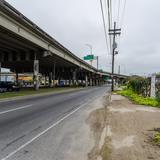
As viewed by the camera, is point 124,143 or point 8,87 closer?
point 124,143

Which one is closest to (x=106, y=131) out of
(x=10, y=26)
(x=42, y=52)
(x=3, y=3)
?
(x=3, y=3)

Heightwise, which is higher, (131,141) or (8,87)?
(8,87)

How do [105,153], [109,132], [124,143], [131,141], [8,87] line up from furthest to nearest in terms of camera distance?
1. [8,87]
2. [109,132]
3. [131,141]
4. [124,143]
5. [105,153]

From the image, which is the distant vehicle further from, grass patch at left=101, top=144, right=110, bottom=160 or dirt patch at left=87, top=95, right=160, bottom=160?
grass patch at left=101, top=144, right=110, bottom=160

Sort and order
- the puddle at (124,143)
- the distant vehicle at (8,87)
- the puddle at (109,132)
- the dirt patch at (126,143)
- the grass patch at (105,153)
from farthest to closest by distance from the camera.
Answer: the distant vehicle at (8,87) < the puddle at (109,132) < the puddle at (124,143) < the dirt patch at (126,143) < the grass patch at (105,153)

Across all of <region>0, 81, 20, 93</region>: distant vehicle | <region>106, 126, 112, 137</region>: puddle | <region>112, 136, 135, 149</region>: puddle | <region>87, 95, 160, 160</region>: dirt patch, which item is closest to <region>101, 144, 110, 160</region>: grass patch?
<region>87, 95, 160, 160</region>: dirt patch

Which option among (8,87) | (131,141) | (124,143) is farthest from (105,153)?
(8,87)

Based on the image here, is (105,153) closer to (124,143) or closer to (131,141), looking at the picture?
(124,143)

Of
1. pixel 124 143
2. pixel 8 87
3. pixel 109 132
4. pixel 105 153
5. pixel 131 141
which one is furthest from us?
pixel 8 87

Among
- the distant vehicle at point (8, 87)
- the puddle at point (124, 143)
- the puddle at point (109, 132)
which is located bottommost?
the puddle at point (109, 132)

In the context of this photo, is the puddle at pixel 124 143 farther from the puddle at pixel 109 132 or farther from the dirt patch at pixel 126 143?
the puddle at pixel 109 132

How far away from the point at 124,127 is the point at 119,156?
165 inches

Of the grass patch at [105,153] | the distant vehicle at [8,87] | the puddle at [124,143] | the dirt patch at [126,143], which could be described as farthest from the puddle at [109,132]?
the distant vehicle at [8,87]

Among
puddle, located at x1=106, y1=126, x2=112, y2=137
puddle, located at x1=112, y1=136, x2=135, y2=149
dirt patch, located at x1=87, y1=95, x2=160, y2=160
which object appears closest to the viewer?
dirt patch, located at x1=87, y1=95, x2=160, y2=160
